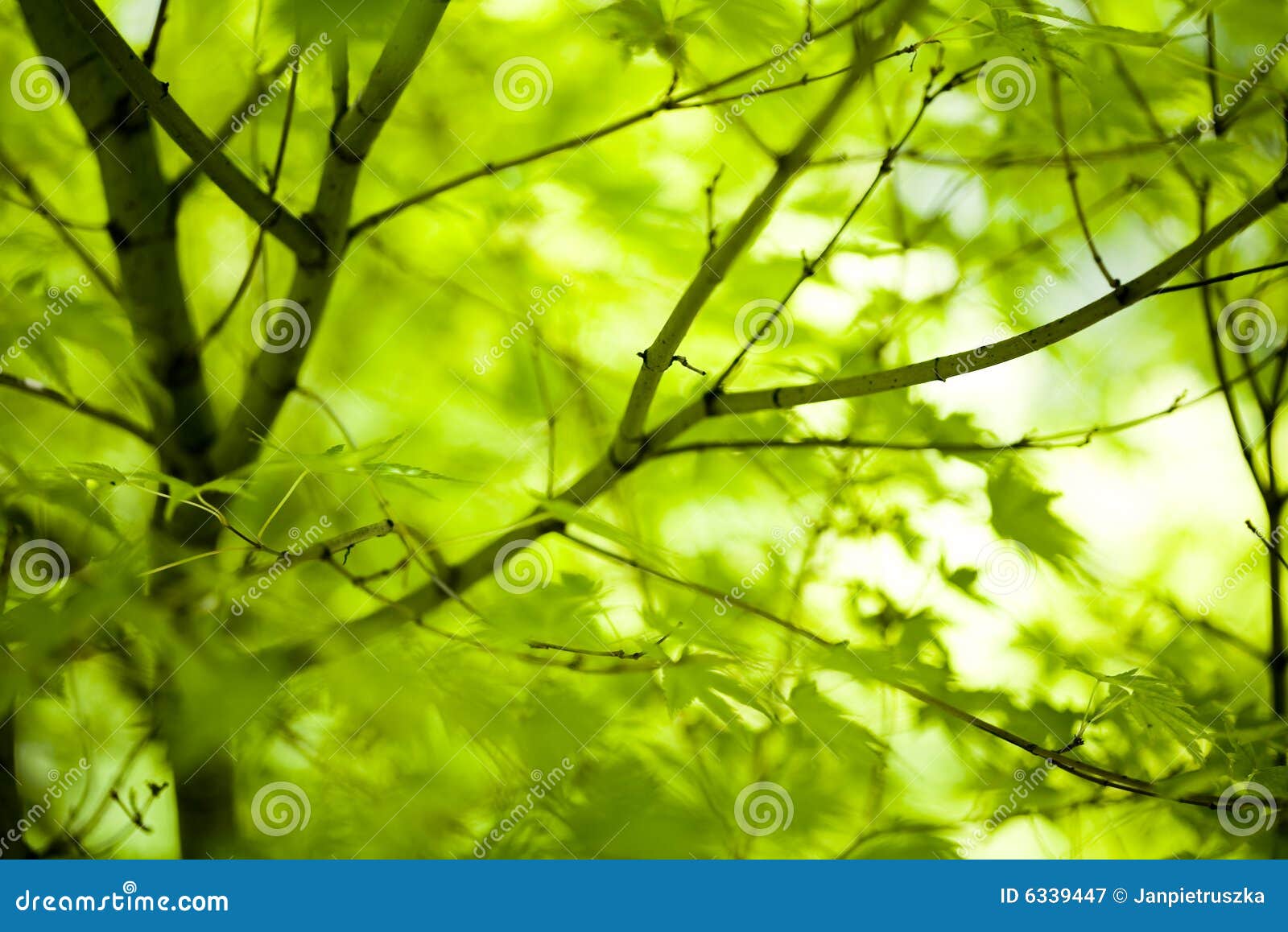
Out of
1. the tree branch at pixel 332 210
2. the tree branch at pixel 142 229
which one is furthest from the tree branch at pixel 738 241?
the tree branch at pixel 142 229

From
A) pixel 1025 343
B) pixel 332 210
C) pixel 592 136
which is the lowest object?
pixel 1025 343

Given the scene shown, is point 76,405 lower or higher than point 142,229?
lower

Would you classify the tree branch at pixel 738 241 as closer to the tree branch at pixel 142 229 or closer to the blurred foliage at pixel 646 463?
the blurred foliage at pixel 646 463

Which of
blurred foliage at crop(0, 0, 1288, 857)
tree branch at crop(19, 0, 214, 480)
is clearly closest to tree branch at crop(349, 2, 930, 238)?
blurred foliage at crop(0, 0, 1288, 857)

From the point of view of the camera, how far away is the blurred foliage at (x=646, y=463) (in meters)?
1.42

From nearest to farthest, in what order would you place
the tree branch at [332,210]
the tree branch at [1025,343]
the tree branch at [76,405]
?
the tree branch at [1025,343]
the tree branch at [332,210]
the tree branch at [76,405]

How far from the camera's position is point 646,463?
1618 mm

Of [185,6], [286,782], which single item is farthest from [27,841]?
[185,6]

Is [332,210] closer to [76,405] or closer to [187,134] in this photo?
[187,134]

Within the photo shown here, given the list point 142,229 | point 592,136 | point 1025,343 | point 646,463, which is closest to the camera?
point 1025,343

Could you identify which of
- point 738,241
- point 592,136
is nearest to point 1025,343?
point 738,241

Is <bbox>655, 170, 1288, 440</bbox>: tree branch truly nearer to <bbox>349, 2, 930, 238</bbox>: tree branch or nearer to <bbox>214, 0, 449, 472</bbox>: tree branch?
<bbox>349, 2, 930, 238</bbox>: tree branch

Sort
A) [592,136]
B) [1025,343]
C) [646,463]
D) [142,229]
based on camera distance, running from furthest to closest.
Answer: [646,463] → [142,229] → [592,136] → [1025,343]

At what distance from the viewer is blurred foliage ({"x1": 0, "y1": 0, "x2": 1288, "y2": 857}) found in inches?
56.1
